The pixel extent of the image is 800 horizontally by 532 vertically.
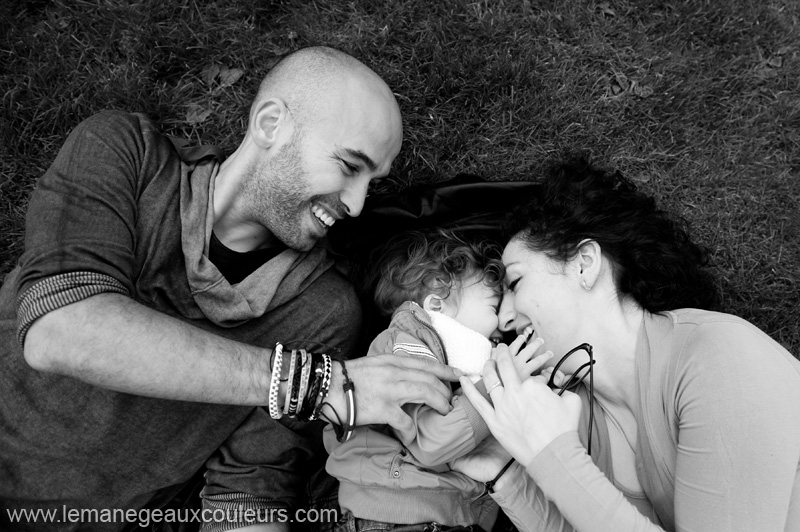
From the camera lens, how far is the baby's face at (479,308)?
322 cm

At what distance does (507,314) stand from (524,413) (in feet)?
2.66

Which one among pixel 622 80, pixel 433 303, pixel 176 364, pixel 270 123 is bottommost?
pixel 176 364

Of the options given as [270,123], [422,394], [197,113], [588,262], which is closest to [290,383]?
[422,394]

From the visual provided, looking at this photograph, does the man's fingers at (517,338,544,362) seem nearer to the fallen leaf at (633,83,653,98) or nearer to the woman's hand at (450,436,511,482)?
the woman's hand at (450,436,511,482)

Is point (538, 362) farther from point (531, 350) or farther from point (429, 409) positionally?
point (429, 409)

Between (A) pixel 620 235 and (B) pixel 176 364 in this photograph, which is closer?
(B) pixel 176 364

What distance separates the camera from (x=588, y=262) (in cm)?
287

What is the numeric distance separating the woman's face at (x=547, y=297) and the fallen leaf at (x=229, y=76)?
2.35 m

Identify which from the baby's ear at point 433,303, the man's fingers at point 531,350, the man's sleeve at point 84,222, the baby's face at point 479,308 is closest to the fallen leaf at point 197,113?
the man's sleeve at point 84,222

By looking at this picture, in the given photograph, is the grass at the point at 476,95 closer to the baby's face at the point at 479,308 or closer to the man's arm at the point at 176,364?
the baby's face at the point at 479,308

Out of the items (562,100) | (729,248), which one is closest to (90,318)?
(562,100)

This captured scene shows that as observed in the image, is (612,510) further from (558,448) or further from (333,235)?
(333,235)

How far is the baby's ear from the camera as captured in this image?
3.22 meters

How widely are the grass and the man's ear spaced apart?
97cm
